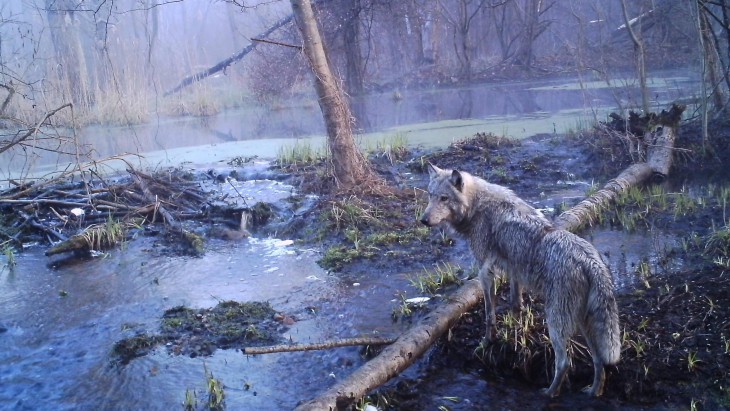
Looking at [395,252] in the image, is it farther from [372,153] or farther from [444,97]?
[444,97]

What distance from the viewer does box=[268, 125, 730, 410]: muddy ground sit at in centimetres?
482

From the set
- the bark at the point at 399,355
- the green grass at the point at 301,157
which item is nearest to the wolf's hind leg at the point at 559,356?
the bark at the point at 399,355

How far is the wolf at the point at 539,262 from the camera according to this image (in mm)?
4574

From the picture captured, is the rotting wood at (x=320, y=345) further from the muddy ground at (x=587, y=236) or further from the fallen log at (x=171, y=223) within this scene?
the fallen log at (x=171, y=223)

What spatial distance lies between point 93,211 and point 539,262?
8298mm

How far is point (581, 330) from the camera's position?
472 cm

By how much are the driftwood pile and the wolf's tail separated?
6.36 metres

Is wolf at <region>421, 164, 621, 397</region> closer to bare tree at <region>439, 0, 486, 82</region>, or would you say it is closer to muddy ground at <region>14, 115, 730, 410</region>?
muddy ground at <region>14, 115, 730, 410</region>

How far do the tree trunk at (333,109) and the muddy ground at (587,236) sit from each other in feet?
2.05

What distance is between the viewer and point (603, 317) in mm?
4508

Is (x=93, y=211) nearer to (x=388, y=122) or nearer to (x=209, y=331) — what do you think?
(x=209, y=331)

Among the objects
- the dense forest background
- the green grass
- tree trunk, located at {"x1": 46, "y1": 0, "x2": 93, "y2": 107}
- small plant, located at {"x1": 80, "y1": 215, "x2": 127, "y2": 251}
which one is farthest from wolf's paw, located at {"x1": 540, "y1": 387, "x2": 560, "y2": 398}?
tree trunk, located at {"x1": 46, "y1": 0, "x2": 93, "y2": 107}

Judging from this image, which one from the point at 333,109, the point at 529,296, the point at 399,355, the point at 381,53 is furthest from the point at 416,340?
→ the point at 381,53

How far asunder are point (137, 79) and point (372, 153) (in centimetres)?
1373
